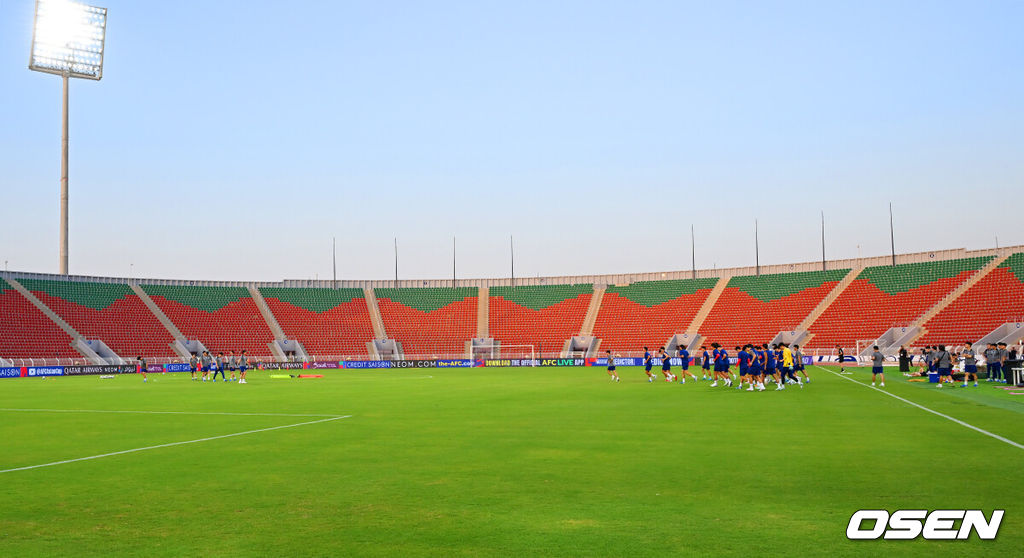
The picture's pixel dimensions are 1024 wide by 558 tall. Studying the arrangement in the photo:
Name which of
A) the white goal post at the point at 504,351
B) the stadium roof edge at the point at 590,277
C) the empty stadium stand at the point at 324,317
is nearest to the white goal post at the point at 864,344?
the stadium roof edge at the point at 590,277

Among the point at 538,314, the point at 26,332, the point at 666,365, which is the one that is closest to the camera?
the point at 666,365

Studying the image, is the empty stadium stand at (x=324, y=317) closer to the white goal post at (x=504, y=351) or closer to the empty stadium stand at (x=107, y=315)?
the white goal post at (x=504, y=351)

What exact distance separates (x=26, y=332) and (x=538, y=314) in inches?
1868

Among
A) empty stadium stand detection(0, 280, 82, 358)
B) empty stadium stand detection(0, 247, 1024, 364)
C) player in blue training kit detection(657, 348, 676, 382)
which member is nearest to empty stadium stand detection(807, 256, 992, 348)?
empty stadium stand detection(0, 247, 1024, 364)

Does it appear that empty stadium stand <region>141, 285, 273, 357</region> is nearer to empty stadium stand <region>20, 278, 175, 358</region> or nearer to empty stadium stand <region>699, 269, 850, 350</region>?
empty stadium stand <region>20, 278, 175, 358</region>

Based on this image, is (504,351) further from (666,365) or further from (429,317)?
(666,365)

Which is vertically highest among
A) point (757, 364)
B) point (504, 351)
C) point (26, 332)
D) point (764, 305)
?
point (764, 305)

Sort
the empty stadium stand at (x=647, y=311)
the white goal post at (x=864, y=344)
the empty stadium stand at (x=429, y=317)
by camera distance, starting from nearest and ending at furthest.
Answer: the white goal post at (x=864, y=344) < the empty stadium stand at (x=647, y=311) < the empty stadium stand at (x=429, y=317)

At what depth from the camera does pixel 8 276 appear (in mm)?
70875

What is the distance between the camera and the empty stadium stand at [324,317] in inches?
3145

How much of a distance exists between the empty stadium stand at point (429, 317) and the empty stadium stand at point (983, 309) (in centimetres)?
4334

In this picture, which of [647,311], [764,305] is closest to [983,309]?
[764,305]

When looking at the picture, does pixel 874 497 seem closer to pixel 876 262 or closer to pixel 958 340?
pixel 958 340

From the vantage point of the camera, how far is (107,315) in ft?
237
